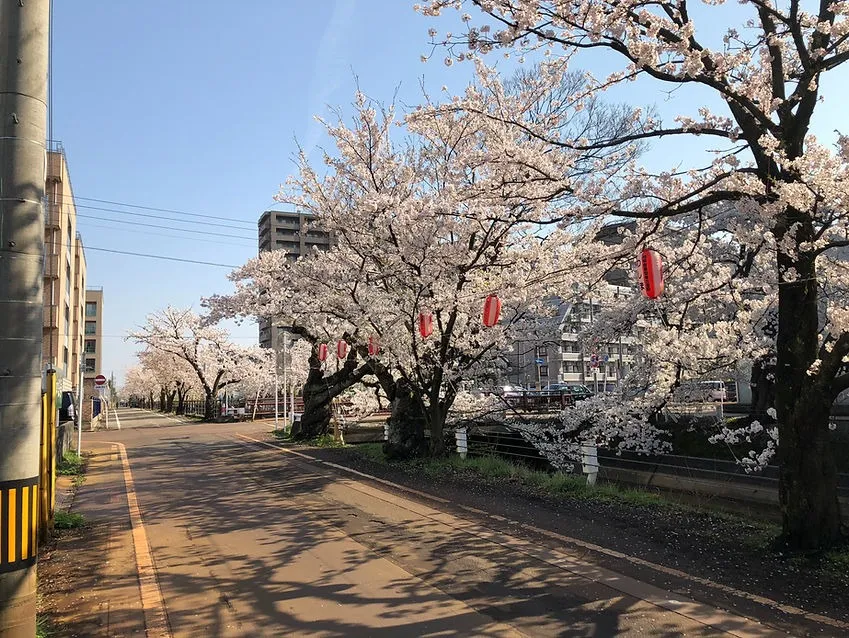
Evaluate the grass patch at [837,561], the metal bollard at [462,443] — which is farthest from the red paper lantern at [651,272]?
the metal bollard at [462,443]

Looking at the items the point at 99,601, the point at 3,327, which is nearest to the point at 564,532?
the point at 99,601

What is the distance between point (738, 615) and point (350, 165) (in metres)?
12.6

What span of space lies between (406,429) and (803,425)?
10009 millimetres

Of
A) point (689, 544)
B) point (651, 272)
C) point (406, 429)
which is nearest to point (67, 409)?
point (406, 429)

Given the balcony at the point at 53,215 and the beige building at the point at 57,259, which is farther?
the balcony at the point at 53,215

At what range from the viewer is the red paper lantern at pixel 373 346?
1456 cm

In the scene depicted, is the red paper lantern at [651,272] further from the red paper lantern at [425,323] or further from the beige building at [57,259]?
the beige building at [57,259]

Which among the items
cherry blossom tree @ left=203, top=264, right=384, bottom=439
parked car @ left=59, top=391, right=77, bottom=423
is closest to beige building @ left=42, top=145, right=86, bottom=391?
parked car @ left=59, top=391, right=77, bottom=423

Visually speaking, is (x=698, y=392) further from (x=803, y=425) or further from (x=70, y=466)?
(x=70, y=466)

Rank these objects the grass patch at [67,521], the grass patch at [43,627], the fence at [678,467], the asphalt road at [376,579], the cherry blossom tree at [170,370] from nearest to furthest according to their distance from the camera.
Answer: the grass patch at [43,627], the asphalt road at [376,579], the grass patch at [67,521], the fence at [678,467], the cherry blossom tree at [170,370]

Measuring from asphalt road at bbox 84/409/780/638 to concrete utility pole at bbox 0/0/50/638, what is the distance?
4.08 ft

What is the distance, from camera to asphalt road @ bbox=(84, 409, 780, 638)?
459 cm

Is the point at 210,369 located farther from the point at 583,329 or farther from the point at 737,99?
the point at 737,99

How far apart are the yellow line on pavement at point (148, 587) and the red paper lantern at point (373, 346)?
6.59m
